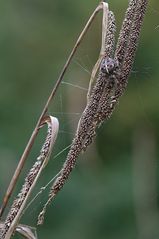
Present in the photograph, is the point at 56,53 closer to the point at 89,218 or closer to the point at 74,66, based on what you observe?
the point at 74,66

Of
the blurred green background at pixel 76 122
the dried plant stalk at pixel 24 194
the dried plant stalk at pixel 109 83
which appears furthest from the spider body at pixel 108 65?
the blurred green background at pixel 76 122

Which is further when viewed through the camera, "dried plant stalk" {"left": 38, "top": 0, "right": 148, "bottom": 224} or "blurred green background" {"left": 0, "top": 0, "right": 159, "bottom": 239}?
"blurred green background" {"left": 0, "top": 0, "right": 159, "bottom": 239}

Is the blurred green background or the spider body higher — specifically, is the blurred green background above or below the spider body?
below

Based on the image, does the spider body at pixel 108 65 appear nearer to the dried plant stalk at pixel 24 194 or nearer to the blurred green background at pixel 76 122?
the dried plant stalk at pixel 24 194

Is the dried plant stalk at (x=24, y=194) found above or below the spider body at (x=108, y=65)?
below

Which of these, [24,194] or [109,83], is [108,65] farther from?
[24,194]

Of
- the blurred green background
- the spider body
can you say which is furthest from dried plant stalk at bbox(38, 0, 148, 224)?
the blurred green background

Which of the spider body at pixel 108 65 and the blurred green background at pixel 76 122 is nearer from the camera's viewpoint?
the spider body at pixel 108 65

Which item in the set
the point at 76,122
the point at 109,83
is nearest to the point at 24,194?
the point at 109,83

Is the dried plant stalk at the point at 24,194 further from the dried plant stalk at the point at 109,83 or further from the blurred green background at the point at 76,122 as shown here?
the blurred green background at the point at 76,122

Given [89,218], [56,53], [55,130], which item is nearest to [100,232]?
[89,218]

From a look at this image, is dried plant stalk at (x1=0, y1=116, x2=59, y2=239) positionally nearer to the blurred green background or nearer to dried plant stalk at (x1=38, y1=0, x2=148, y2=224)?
dried plant stalk at (x1=38, y1=0, x2=148, y2=224)
